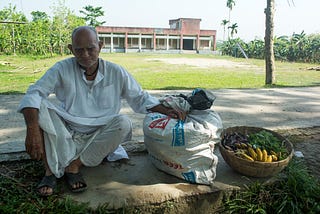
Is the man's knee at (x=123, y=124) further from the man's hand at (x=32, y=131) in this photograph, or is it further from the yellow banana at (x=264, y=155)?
the yellow banana at (x=264, y=155)

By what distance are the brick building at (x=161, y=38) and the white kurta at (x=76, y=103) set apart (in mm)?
35841

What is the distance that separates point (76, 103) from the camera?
7.33 feet

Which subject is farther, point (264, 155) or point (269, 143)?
point (269, 143)

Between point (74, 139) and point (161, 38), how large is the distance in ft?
130

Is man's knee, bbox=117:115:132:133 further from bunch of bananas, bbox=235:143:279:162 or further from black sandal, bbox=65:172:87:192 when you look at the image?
bunch of bananas, bbox=235:143:279:162

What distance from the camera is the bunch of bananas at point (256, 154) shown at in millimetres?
2277

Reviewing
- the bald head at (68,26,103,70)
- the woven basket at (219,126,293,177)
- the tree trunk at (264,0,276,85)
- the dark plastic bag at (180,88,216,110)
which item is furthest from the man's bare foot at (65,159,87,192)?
the tree trunk at (264,0,276,85)

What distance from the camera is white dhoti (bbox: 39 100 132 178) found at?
6.45ft

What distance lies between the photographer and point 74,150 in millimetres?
2170

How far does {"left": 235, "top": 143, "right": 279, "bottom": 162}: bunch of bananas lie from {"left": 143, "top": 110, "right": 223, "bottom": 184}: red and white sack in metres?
0.26

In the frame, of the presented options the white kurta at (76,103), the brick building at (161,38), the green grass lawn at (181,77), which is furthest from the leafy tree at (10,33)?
the white kurta at (76,103)

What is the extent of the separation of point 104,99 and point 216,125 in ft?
3.11

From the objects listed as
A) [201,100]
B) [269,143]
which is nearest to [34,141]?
[201,100]

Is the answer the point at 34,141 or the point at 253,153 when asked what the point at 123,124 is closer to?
the point at 34,141
